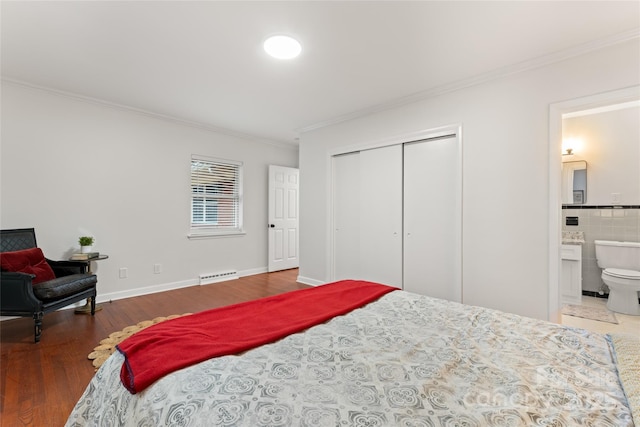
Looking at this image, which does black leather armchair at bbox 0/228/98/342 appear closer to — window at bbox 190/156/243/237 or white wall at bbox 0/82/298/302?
white wall at bbox 0/82/298/302

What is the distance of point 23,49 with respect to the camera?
2494 mm

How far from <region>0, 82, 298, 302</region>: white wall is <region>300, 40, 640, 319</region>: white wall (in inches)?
140

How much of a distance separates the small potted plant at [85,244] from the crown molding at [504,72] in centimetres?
353

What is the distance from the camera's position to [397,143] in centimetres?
362

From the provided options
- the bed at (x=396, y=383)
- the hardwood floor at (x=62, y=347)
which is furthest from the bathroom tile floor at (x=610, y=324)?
the hardwood floor at (x=62, y=347)

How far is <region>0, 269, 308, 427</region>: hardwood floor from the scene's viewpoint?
173 cm

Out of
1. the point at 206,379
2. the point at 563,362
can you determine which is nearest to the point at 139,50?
the point at 206,379

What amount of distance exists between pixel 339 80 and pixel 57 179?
11.2ft

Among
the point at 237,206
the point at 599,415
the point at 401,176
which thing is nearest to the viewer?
the point at 599,415

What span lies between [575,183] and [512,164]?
2.33 meters

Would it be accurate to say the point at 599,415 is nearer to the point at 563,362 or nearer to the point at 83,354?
the point at 563,362

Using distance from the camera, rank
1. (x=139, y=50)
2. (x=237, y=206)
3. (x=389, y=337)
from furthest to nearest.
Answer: (x=237, y=206)
(x=139, y=50)
(x=389, y=337)

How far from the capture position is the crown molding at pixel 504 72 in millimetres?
2284

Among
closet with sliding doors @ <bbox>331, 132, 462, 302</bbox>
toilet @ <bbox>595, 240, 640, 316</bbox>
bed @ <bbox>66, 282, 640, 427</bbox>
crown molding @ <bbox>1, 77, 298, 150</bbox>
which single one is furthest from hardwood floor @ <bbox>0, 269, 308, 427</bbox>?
toilet @ <bbox>595, 240, 640, 316</bbox>
